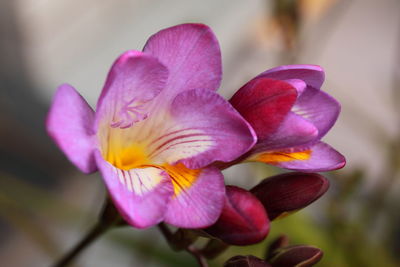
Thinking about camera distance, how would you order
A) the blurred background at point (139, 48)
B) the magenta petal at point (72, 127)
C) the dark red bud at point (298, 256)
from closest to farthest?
the magenta petal at point (72, 127) → the dark red bud at point (298, 256) → the blurred background at point (139, 48)

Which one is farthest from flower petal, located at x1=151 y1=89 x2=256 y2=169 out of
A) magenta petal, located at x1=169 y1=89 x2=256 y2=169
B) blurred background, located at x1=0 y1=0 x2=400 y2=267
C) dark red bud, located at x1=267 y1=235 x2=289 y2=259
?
blurred background, located at x1=0 y1=0 x2=400 y2=267

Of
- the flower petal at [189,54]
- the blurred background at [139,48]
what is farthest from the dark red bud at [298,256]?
the blurred background at [139,48]

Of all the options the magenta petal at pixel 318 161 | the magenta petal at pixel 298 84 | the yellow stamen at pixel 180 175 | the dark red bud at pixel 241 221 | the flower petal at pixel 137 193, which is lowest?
the dark red bud at pixel 241 221

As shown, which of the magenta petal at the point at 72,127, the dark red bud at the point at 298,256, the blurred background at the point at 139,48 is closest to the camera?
the magenta petal at the point at 72,127

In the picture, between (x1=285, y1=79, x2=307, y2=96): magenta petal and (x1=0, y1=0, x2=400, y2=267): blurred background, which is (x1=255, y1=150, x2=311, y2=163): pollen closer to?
(x1=285, y1=79, x2=307, y2=96): magenta petal

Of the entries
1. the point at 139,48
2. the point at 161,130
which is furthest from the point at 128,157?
the point at 139,48

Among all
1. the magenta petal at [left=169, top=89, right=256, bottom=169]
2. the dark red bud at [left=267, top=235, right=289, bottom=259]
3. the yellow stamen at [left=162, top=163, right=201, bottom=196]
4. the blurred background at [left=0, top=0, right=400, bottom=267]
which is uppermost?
the magenta petal at [left=169, top=89, right=256, bottom=169]

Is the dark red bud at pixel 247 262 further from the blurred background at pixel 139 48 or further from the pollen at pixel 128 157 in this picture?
the blurred background at pixel 139 48
